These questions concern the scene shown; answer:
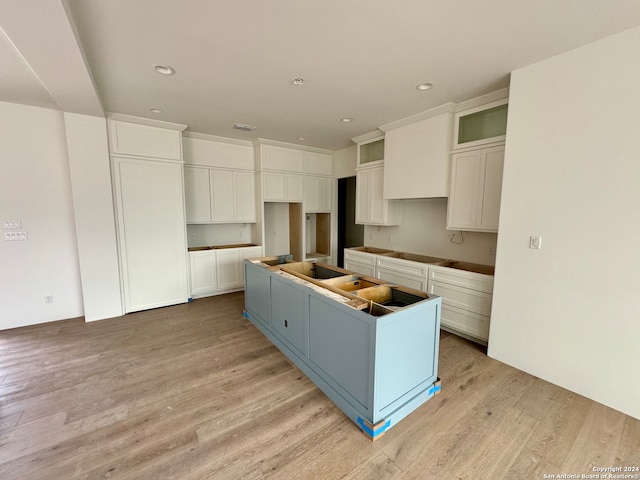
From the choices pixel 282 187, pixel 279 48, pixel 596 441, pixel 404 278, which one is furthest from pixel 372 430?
pixel 282 187

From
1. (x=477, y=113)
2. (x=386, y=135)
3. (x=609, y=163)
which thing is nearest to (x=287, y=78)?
(x=386, y=135)

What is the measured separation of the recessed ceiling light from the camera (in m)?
2.32

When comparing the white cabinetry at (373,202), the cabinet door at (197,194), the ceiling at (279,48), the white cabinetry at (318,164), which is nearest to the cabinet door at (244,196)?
the cabinet door at (197,194)

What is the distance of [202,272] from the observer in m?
4.50

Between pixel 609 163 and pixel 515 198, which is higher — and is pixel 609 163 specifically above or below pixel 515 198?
above

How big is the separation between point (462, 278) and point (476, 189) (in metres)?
1.03

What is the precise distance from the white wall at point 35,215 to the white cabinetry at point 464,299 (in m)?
4.88

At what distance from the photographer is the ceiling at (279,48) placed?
1.65 meters

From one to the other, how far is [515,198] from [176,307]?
15.1 feet

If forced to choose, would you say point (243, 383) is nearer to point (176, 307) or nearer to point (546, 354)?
point (176, 307)

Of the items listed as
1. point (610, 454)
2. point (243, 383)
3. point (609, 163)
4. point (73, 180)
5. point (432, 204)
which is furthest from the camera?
point (432, 204)

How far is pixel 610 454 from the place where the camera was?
165 centimetres

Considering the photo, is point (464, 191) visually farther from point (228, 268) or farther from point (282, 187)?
point (228, 268)

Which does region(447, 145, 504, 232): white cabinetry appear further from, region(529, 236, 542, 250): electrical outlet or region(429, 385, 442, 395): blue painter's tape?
region(429, 385, 442, 395): blue painter's tape
